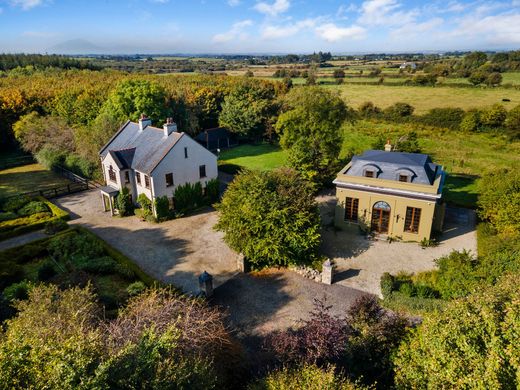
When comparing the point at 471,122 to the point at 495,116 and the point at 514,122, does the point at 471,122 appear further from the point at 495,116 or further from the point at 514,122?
the point at 514,122

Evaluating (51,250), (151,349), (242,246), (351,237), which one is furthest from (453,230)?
(51,250)

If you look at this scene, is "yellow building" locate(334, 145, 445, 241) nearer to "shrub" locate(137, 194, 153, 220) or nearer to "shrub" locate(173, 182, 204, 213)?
"shrub" locate(173, 182, 204, 213)

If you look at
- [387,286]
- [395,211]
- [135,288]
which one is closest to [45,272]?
[135,288]

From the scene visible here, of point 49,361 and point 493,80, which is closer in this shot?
point 49,361

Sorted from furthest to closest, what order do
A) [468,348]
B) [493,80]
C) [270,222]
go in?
[493,80] < [270,222] < [468,348]

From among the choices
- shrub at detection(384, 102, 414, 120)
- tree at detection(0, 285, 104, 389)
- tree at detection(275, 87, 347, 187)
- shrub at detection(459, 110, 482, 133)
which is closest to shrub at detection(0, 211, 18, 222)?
tree at detection(0, 285, 104, 389)

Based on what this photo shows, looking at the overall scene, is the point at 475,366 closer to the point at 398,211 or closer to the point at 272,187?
the point at 272,187

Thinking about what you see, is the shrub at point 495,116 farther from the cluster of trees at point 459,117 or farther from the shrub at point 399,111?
the shrub at point 399,111
